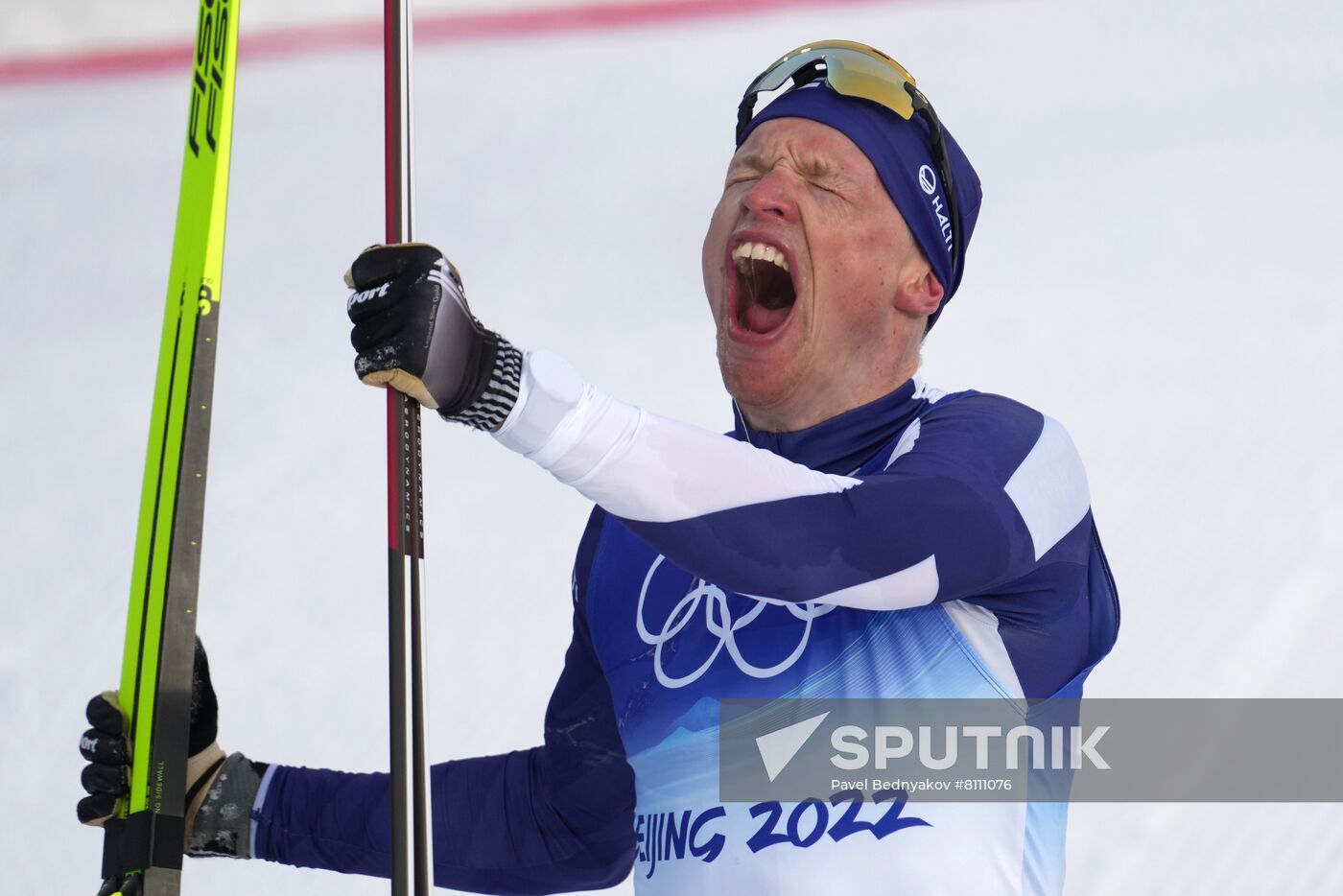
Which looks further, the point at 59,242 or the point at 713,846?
the point at 59,242

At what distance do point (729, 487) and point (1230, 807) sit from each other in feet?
4.99

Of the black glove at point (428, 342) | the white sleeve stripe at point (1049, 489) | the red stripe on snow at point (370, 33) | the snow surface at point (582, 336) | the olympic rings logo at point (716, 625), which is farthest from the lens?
the red stripe on snow at point (370, 33)

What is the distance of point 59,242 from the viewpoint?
10.5 feet

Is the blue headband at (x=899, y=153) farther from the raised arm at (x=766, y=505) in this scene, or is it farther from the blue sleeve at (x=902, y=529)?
the raised arm at (x=766, y=505)

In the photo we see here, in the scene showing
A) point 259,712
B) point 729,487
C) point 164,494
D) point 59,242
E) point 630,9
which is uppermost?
point 630,9

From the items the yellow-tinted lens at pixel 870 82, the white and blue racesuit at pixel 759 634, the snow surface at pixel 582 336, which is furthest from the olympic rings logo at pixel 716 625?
the snow surface at pixel 582 336

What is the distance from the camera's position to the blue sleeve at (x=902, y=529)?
1.24 meters

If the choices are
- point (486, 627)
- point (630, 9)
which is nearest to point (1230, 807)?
point (486, 627)

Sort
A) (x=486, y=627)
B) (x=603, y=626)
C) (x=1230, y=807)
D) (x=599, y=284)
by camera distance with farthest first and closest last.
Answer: (x=599, y=284), (x=486, y=627), (x=1230, y=807), (x=603, y=626)

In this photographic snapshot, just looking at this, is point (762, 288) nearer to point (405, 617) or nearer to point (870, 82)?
point (870, 82)

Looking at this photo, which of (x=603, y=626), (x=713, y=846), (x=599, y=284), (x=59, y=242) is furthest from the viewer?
(x=59, y=242)

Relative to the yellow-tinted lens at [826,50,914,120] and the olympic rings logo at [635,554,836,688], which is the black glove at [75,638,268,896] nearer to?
the olympic rings logo at [635,554,836,688]

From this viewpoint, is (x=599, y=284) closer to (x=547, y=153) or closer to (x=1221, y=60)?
(x=547, y=153)

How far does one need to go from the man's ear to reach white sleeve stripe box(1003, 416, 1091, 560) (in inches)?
10.8
